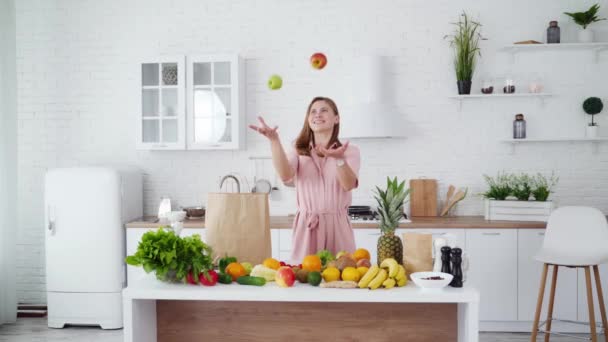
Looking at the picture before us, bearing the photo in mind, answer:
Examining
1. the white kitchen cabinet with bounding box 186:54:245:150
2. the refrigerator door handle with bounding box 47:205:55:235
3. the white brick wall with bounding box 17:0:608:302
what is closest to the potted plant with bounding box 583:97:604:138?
the white brick wall with bounding box 17:0:608:302

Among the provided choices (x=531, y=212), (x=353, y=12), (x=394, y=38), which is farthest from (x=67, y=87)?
(x=531, y=212)

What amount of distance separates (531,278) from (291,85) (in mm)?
2629

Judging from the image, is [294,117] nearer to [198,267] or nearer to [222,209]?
[222,209]

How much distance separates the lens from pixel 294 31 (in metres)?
5.09

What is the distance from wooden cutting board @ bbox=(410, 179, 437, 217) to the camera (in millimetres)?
4930

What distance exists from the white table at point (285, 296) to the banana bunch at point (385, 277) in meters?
0.03

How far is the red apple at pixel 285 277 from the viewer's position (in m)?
2.15

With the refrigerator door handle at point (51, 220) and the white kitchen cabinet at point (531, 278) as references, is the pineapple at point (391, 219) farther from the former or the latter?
the refrigerator door handle at point (51, 220)

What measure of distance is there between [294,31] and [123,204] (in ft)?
7.11

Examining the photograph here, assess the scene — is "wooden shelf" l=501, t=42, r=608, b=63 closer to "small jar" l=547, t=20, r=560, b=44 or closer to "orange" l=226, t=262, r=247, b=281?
"small jar" l=547, t=20, r=560, b=44

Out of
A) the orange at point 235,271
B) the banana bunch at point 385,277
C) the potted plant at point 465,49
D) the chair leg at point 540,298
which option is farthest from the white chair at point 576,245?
the orange at point 235,271

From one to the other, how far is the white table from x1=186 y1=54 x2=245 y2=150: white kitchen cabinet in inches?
107

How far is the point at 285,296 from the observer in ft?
6.81

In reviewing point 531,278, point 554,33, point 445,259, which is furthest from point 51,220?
point 554,33
